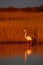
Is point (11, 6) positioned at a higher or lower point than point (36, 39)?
higher

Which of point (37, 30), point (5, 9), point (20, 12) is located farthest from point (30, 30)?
point (5, 9)

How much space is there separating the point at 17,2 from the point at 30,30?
456 mm

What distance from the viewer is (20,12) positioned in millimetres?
2840

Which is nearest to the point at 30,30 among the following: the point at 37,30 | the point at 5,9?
the point at 37,30

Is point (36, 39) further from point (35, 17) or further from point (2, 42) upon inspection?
point (2, 42)

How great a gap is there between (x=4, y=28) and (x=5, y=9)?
0.28 meters

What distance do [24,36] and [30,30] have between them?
0.12 meters

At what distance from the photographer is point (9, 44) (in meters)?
2.80

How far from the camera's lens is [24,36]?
2803 millimetres

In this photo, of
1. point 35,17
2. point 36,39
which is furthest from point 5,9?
point 36,39

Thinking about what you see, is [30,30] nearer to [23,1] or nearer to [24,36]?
[24,36]

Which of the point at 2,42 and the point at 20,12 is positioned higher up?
the point at 20,12

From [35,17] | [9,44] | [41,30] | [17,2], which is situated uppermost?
[17,2]

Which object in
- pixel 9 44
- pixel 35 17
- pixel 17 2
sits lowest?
pixel 9 44
